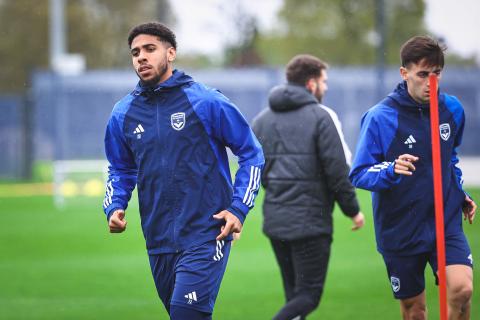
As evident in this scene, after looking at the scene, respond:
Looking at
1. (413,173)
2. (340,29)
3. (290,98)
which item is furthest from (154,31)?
(340,29)

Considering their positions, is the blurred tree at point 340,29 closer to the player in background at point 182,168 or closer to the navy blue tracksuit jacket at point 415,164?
the navy blue tracksuit jacket at point 415,164

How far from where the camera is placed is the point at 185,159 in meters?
5.48

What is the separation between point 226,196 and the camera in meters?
5.57

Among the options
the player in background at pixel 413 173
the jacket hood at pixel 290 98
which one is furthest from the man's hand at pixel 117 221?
the jacket hood at pixel 290 98

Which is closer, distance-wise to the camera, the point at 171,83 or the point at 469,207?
the point at 171,83

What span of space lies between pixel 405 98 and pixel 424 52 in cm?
31

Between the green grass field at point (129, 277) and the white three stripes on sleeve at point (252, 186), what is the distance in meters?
3.36

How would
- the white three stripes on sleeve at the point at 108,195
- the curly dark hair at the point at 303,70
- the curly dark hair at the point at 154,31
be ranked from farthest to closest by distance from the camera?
the curly dark hair at the point at 303,70 → the white three stripes on sleeve at the point at 108,195 → the curly dark hair at the point at 154,31

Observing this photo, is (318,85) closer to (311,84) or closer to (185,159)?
(311,84)

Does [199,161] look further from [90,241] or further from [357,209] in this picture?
[90,241]

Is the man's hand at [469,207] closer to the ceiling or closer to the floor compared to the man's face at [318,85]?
closer to the floor

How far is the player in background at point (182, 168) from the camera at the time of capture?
543 centimetres

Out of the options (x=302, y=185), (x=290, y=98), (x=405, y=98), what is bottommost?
(x=302, y=185)

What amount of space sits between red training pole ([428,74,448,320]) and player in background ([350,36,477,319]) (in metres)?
0.27
